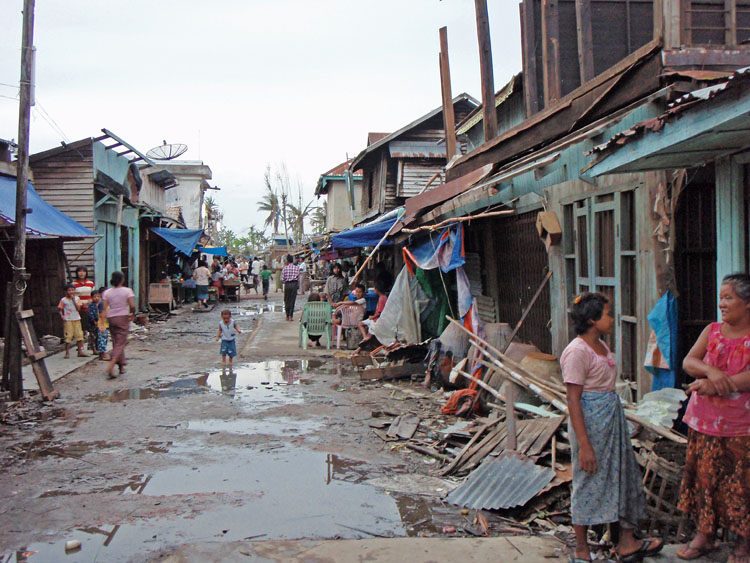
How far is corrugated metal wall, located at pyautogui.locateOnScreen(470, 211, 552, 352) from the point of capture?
8562mm

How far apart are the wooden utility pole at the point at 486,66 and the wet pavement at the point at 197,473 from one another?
5.33m

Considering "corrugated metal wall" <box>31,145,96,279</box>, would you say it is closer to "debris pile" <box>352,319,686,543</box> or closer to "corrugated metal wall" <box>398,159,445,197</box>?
"corrugated metal wall" <box>398,159,445,197</box>

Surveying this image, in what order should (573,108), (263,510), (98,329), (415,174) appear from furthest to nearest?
(415,174), (98,329), (573,108), (263,510)

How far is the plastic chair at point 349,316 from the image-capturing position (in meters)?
14.3

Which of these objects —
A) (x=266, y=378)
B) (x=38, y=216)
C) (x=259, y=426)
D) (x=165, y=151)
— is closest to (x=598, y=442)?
(x=259, y=426)

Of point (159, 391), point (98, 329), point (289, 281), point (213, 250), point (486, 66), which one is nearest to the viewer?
point (159, 391)

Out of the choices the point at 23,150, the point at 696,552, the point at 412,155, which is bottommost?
the point at 696,552

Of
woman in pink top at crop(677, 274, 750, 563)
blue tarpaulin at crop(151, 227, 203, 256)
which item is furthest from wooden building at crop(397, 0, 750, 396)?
blue tarpaulin at crop(151, 227, 203, 256)

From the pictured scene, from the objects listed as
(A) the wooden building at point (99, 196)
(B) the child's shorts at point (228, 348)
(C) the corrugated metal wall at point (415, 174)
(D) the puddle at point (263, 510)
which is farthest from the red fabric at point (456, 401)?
(C) the corrugated metal wall at point (415, 174)

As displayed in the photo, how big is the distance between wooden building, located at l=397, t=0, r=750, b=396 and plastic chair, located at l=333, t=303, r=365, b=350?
4.65m

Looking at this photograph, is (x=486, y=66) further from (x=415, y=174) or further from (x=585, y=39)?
(x=415, y=174)

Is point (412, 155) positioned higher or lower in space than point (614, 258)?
higher

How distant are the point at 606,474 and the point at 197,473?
12.3 ft

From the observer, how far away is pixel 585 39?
951 centimetres
